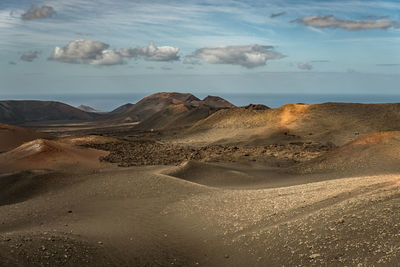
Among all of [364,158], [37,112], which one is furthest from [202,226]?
[37,112]

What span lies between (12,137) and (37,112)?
3500 inches

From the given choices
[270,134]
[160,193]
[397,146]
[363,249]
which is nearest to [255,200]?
[160,193]

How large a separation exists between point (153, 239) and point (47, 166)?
57.3 feet

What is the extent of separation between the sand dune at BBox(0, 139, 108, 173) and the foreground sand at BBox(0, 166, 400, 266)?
8.52m

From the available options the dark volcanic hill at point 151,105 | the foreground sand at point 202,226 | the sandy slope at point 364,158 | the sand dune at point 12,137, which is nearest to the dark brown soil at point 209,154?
the sandy slope at point 364,158

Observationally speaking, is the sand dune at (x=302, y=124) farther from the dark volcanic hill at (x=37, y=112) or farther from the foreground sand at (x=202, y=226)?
the dark volcanic hill at (x=37, y=112)

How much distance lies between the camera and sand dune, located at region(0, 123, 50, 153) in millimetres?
36481

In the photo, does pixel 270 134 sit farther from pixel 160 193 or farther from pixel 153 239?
pixel 153 239

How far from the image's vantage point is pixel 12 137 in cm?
3891

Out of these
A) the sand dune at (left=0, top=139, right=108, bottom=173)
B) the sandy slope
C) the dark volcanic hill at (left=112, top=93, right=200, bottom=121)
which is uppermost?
the dark volcanic hill at (left=112, top=93, right=200, bottom=121)

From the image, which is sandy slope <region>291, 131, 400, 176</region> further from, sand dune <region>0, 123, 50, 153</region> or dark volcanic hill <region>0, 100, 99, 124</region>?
dark volcanic hill <region>0, 100, 99, 124</region>

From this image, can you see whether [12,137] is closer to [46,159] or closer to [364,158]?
[46,159]

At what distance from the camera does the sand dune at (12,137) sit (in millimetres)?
36481

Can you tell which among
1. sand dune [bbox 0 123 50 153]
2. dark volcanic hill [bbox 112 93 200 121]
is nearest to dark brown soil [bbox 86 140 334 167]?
sand dune [bbox 0 123 50 153]
